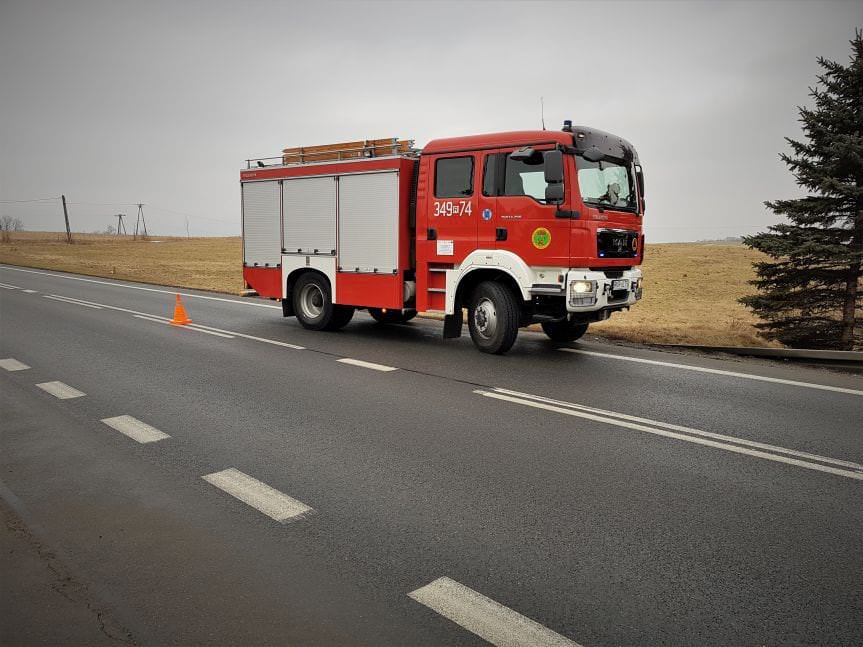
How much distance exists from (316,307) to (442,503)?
813 cm

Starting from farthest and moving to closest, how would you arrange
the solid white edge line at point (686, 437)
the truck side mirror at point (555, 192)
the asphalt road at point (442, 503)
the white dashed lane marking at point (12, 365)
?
the truck side mirror at point (555, 192) < the white dashed lane marking at point (12, 365) < the solid white edge line at point (686, 437) < the asphalt road at point (442, 503)

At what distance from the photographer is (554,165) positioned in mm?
8234

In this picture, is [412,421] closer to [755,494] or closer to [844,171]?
[755,494]

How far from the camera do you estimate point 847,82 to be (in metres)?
11.2

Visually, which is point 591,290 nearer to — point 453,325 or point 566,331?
point 566,331

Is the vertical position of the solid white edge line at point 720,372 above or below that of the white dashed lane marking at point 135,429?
above

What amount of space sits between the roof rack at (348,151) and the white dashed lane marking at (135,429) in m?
6.09

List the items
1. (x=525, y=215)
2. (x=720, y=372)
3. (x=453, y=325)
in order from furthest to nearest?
(x=453, y=325)
(x=525, y=215)
(x=720, y=372)

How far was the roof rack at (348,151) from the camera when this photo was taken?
10.3 m

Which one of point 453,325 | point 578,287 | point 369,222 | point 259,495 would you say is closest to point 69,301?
point 369,222

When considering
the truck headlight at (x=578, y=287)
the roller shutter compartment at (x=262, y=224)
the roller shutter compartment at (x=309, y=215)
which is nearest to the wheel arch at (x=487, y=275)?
the truck headlight at (x=578, y=287)

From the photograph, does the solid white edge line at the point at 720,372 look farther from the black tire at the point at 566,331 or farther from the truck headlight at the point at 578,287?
the truck headlight at the point at 578,287

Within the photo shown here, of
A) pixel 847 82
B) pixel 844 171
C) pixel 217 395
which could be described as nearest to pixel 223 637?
pixel 217 395

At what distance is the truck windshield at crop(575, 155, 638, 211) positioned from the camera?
870 centimetres
